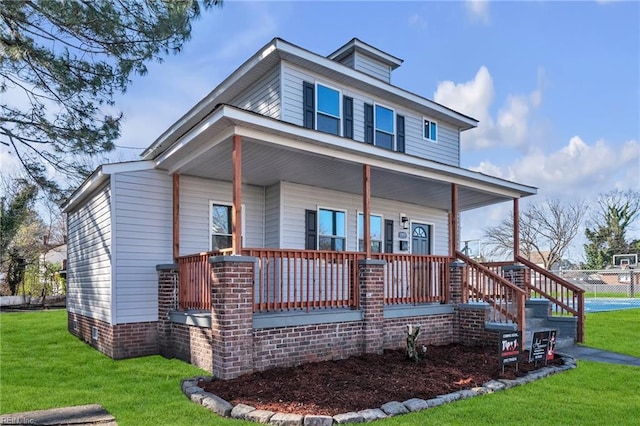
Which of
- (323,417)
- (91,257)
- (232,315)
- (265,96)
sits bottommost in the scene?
(323,417)

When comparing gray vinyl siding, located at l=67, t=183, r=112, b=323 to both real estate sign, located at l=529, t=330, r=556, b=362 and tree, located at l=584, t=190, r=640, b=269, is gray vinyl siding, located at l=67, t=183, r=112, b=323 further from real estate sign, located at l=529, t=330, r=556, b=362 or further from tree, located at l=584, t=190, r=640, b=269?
tree, located at l=584, t=190, r=640, b=269

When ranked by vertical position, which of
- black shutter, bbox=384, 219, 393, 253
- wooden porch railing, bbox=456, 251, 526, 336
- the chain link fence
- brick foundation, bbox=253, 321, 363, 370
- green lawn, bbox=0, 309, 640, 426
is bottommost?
the chain link fence

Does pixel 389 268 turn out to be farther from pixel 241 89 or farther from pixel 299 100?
pixel 241 89

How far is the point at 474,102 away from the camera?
981 inches

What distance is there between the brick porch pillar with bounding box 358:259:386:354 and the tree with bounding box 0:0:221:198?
5995mm

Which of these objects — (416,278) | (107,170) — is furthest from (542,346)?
(107,170)

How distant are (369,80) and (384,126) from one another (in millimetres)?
1392

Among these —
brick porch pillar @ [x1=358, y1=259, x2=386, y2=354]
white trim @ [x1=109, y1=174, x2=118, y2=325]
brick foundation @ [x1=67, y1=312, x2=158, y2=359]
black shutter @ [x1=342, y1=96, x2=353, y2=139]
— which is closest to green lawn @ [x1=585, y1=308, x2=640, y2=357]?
brick porch pillar @ [x1=358, y1=259, x2=386, y2=354]

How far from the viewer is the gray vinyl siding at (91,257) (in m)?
8.63

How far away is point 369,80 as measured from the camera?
1097cm

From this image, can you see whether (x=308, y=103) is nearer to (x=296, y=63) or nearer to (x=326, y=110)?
(x=326, y=110)

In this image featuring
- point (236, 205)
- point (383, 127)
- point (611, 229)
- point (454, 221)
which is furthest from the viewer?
point (611, 229)

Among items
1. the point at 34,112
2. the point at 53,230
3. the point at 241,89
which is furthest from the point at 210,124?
the point at 53,230

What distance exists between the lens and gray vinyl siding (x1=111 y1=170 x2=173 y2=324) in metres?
8.29
